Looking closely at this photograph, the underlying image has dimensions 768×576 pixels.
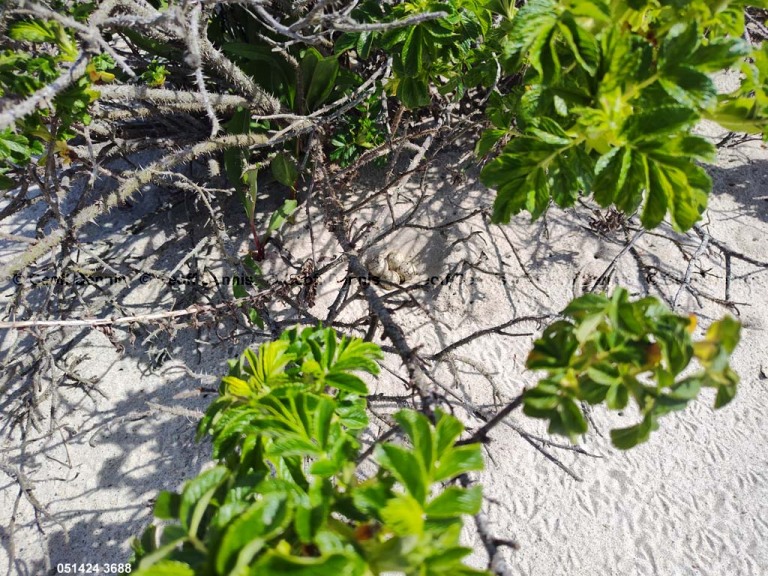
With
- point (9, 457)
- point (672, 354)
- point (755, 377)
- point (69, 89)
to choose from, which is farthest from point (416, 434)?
point (9, 457)

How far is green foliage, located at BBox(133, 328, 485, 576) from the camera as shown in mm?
601

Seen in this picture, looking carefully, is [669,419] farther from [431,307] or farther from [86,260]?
[86,260]

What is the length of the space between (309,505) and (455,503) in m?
0.19

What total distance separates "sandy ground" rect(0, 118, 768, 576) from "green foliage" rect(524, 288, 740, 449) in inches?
22.7

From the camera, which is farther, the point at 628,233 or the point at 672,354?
the point at 628,233

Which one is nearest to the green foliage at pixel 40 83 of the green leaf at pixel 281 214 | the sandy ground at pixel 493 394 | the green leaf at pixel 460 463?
the sandy ground at pixel 493 394

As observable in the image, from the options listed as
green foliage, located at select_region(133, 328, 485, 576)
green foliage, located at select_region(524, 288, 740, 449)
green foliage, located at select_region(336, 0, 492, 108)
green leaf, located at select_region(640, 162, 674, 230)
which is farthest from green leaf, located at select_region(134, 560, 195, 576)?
green foliage, located at select_region(336, 0, 492, 108)

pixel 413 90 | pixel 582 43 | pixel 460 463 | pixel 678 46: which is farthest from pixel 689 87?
pixel 413 90

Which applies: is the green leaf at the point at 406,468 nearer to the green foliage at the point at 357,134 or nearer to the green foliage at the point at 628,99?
the green foliage at the point at 628,99

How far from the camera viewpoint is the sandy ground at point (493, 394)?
1.48 m

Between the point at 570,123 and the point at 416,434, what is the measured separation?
59 centimetres

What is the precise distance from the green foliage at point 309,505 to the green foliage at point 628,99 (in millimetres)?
479

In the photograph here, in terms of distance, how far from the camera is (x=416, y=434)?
0.71 meters

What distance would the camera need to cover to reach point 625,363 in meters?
0.74
